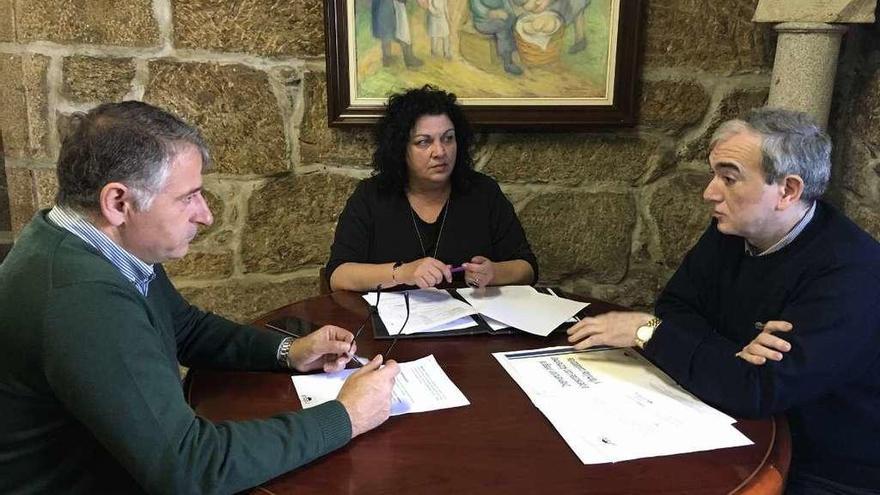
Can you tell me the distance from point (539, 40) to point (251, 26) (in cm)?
93

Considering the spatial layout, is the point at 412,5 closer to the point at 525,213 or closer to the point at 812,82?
the point at 525,213

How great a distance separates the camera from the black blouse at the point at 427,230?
85.2 inches

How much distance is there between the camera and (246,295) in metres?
2.49

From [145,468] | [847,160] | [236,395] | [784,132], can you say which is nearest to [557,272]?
[847,160]

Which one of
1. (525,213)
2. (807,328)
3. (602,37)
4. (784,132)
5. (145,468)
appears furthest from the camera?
(525,213)

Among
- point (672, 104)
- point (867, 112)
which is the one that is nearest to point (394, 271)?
point (672, 104)

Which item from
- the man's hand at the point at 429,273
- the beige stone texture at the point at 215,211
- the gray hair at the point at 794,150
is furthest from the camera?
the beige stone texture at the point at 215,211

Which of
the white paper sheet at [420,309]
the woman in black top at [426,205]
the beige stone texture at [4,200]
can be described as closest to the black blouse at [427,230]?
the woman in black top at [426,205]

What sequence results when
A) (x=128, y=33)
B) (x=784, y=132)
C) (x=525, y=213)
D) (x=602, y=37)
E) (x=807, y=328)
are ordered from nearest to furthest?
1. (x=807, y=328)
2. (x=784, y=132)
3. (x=128, y=33)
4. (x=602, y=37)
5. (x=525, y=213)

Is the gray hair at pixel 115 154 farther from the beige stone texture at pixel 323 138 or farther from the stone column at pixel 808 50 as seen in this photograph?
the stone column at pixel 808 50

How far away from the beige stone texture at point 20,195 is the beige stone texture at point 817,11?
2.34m

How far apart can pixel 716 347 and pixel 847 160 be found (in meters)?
1.18

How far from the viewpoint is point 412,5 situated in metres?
2.28

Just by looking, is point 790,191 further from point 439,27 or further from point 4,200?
point 4,200
